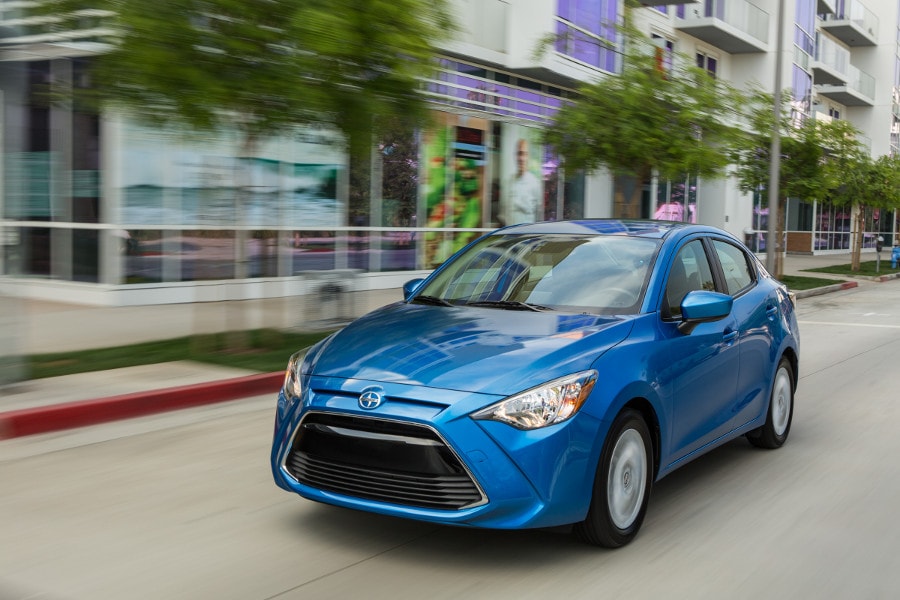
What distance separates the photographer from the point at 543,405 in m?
4.09

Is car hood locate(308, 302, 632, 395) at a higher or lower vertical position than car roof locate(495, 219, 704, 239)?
lower

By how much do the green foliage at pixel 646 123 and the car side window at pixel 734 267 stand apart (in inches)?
428

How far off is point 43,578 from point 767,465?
430 cm

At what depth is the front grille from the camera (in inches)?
158

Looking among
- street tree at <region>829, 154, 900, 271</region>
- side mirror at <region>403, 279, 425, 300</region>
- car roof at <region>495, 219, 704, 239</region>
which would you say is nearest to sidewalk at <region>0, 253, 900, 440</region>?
side mirror at <region>403, 279, 425, 300</region>

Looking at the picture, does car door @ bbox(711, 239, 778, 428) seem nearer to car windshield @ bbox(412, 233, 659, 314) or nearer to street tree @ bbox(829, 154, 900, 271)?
car windshield @ bbox(412, 233, 659, 314)

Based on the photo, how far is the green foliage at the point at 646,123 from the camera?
17344 millimetres

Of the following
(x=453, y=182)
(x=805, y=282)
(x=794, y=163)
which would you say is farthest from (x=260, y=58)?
(x=794, y=163)

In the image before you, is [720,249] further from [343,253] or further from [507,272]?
[343,253]

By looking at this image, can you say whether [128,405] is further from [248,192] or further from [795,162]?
[795,162]

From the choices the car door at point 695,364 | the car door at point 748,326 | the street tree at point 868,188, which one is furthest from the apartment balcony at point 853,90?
the car door at point 695,364

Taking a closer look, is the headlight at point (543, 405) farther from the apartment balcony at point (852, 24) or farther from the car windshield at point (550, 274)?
the apartment balcony at point (852, 24)

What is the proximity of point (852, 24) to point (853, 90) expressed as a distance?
13.8 feet

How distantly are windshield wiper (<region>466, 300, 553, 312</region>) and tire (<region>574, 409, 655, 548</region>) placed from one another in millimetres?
868
